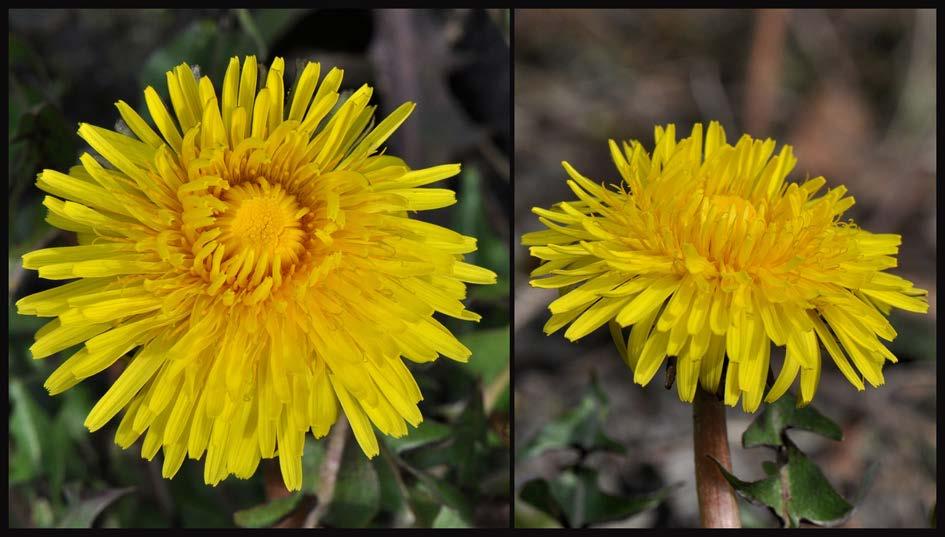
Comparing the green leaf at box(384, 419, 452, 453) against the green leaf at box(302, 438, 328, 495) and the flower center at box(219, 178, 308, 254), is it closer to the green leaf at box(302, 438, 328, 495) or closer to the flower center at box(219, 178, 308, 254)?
the green leaf at box(302, 438, 328, 495)

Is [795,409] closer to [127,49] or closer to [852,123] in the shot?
[852,123]

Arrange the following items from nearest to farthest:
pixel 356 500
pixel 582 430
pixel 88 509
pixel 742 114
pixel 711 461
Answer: pixel 711 461, pixel 356 500, pixel 88 509, pixel 582 430, pixel 742 114

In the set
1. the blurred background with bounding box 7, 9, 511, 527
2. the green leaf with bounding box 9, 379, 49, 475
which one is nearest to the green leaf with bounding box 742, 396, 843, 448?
the blurred background with bounding box 7, 9, 511, 527

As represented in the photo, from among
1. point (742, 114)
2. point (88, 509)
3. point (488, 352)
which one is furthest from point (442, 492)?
point (742, 114)

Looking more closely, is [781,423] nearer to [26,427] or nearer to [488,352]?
[488,352]

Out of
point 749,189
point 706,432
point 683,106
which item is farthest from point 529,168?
point 706,432

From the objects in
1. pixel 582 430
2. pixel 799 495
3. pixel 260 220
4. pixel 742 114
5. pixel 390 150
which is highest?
pixel 260 220
